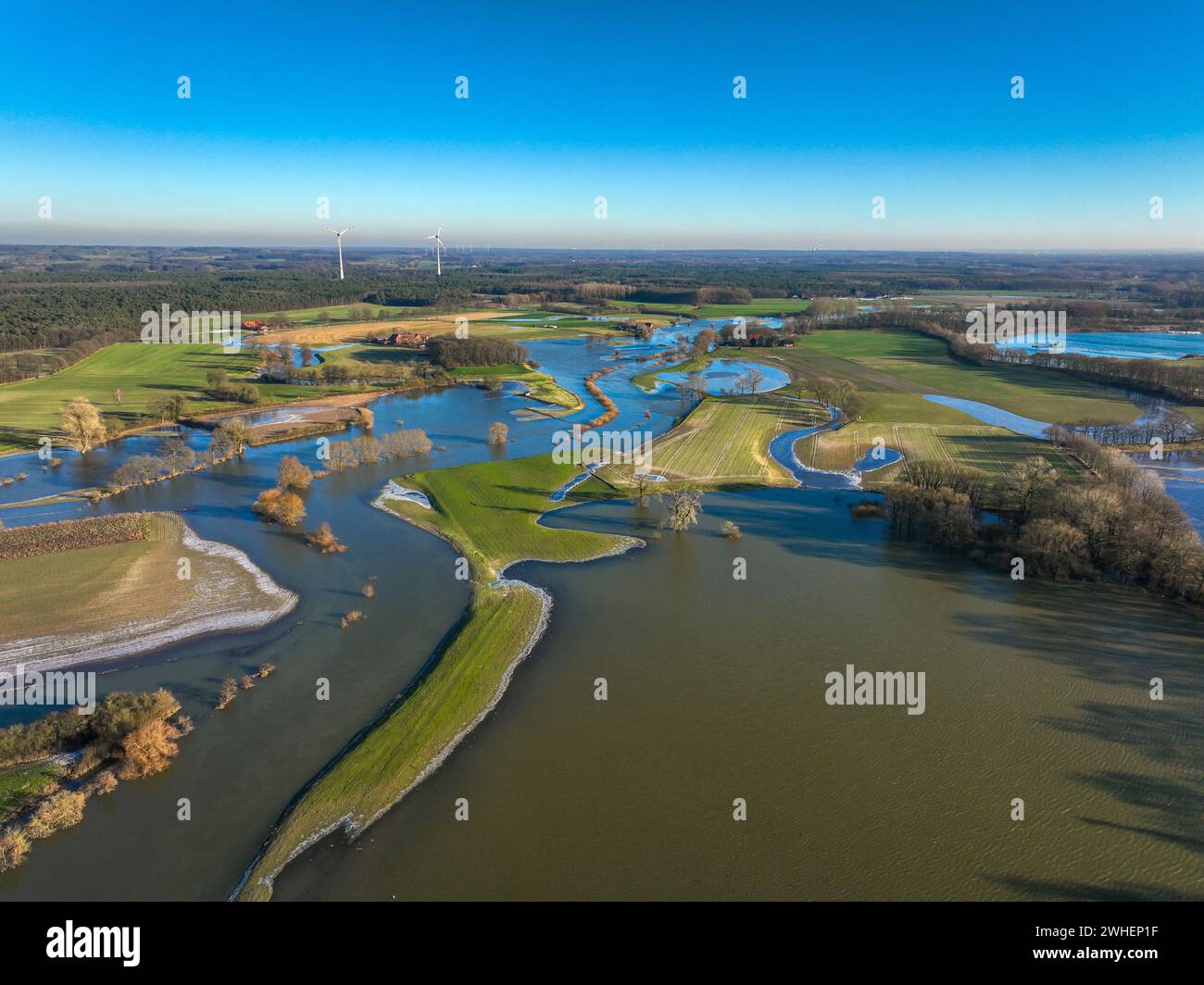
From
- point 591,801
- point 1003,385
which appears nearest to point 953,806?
point 591,801

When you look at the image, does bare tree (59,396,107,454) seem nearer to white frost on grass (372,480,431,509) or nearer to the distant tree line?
white frost on grass (372,480,431,509)

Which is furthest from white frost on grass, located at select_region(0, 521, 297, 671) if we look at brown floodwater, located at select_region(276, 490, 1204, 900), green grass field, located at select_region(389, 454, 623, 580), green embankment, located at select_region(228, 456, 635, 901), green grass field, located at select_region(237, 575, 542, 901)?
brown floodwater, located at select_region(276, 490, 1204, 900)

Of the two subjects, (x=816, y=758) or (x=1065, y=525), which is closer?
(x=816, y=758)

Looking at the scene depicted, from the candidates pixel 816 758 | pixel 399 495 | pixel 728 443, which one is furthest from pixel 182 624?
pixel 728 443

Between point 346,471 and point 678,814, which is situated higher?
point 346,471

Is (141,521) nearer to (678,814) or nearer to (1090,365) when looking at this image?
(678,814)

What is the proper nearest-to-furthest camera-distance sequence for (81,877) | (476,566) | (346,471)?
(81,877), (476,566), (346,471)

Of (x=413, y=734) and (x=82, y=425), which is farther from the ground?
(x=82, y=425)

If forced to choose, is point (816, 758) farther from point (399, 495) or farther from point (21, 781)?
point (399, 495)
